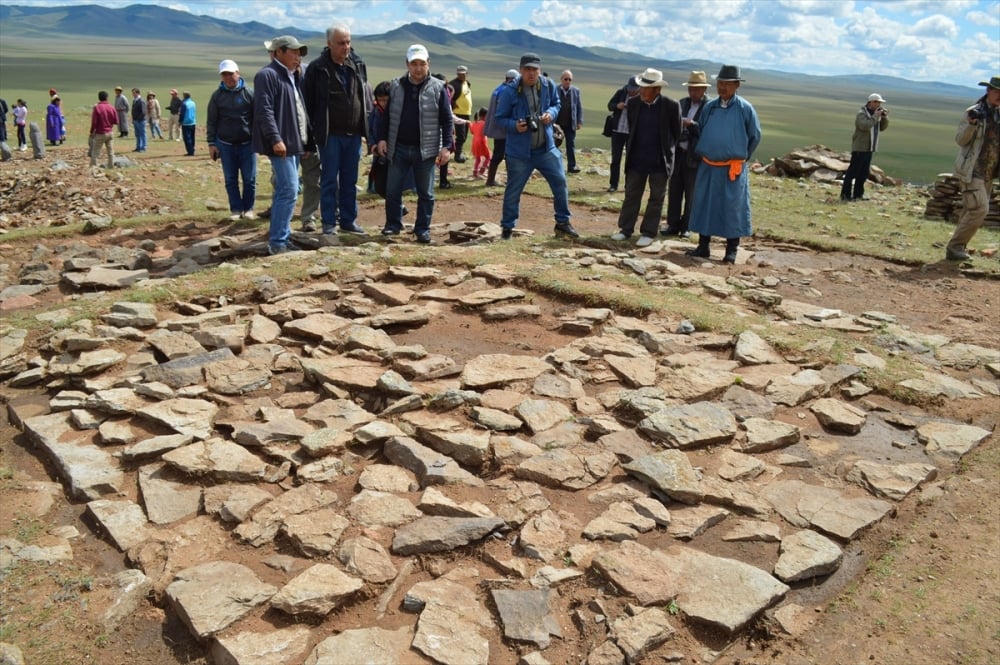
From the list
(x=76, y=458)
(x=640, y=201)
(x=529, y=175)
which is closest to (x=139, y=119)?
(x=529, y=175)

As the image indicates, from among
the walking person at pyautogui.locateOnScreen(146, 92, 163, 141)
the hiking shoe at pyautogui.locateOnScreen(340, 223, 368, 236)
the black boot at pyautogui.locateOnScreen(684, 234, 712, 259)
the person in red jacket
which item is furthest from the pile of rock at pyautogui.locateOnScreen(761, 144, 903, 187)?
the walking person at pyautogui.locateOnScreen(146, 92, 163, 141)

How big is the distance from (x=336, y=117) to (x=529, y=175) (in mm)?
2825

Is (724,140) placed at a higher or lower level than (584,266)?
higher

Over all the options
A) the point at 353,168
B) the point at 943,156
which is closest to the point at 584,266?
the point at 353,168

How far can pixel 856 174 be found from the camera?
59.7 ft

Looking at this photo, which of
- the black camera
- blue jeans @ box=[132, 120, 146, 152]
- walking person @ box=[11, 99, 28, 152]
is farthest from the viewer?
walking person @ box=[11, 99, 28, 152]

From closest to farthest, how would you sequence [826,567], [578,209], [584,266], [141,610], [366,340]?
1. [141,610]
2. [826,567]
3. [366,340]
4. [584,266]
5. [578,209]

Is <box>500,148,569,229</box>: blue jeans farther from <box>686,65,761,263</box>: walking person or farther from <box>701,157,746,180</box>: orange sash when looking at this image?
<box>701,157,746,180</box>: orange sash

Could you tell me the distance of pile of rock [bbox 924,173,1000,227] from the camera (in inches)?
648

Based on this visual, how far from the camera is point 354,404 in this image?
19.4 feet

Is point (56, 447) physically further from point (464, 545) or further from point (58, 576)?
point (464, 545)

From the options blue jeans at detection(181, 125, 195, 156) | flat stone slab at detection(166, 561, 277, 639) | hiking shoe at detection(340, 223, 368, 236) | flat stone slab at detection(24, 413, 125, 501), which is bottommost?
flat stone slab at detection(166, 561, 277, 639)

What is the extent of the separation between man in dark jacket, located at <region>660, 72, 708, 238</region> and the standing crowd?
0.9 inches

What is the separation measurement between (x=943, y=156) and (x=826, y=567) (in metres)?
81.9
